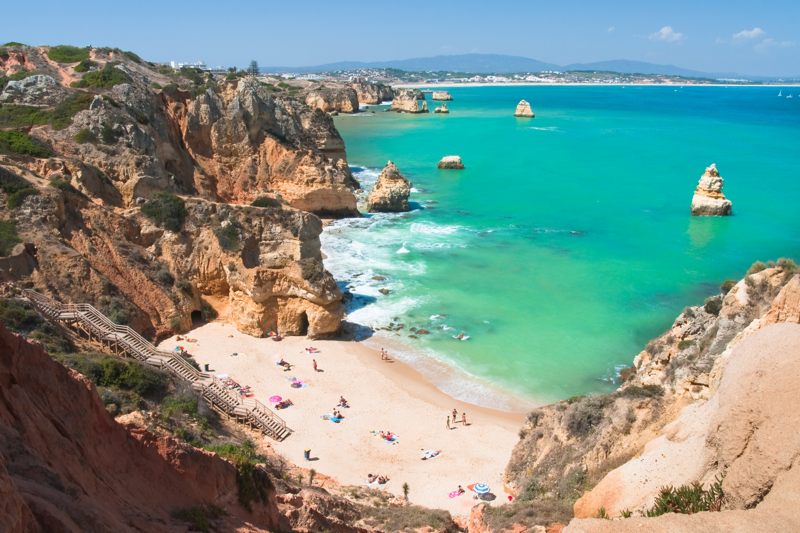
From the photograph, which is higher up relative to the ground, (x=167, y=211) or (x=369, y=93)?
(x=369, y=93)

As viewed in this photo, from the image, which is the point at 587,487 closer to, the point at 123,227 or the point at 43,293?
the point at 43,293

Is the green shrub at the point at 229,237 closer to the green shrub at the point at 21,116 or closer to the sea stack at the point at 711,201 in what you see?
the green shrub at the point at 21,116

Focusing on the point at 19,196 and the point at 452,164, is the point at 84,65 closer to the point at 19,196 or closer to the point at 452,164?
the point at 19,196

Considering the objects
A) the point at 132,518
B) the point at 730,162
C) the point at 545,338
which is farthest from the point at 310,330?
the point at 730,162

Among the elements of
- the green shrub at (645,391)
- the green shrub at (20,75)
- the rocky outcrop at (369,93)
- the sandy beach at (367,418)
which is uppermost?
the rocky outcrop at (369,93)

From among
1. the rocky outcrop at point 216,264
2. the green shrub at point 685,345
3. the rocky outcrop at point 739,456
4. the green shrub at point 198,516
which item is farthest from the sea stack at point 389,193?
the green shrub at point 198,516

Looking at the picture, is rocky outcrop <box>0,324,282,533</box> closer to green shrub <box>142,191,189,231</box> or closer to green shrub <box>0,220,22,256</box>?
green shrub <box>0,220,22,256</box>

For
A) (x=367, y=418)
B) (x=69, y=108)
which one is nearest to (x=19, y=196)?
(x=69, y=108)
